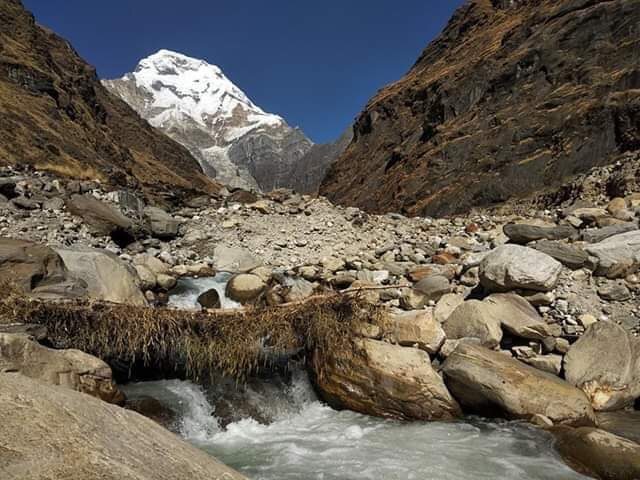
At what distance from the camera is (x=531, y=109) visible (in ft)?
72.1

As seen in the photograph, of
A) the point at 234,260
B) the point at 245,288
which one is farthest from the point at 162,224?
the point at 245,288

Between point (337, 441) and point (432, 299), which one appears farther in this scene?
point (432, 299)

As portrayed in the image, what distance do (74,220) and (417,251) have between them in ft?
33.4

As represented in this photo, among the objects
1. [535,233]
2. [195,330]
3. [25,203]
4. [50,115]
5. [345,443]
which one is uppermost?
[50,115]

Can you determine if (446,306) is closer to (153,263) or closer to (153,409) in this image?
(153,409)

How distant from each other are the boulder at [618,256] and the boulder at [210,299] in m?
7.75

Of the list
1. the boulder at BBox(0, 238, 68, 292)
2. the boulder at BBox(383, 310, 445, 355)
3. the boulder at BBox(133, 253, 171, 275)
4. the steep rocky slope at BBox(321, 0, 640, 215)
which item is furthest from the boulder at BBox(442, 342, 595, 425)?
the steep rocky slope at BBox(321, 0, 640, 215)

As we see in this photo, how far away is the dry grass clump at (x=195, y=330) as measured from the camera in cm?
582

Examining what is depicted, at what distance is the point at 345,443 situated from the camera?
18.7 feet

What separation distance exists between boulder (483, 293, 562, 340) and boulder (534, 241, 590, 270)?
1547mm

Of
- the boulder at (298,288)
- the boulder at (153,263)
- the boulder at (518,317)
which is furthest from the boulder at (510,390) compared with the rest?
the boulder at (153,263)

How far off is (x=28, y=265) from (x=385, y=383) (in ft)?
19.3

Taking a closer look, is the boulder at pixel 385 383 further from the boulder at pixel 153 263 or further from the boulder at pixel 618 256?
the boulder at pixel 153 263

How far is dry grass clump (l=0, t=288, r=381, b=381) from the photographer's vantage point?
5.82 meters
